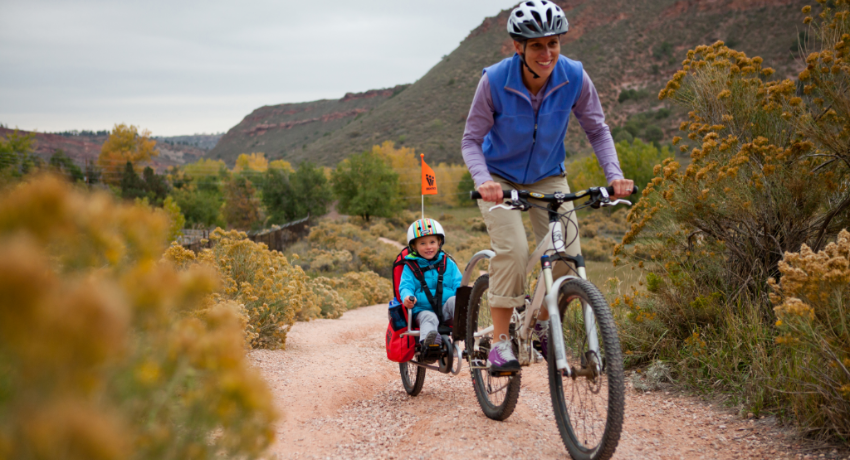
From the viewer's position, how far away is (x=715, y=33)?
59.0 meters

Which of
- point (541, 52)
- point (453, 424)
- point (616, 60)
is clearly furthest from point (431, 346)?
point (616, 60)

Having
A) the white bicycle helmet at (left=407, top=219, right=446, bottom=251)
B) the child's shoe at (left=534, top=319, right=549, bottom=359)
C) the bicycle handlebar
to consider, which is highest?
the bicycle handlebar

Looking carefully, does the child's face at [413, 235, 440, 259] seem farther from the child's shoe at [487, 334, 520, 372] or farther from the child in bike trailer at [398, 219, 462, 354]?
the child's shoe at [487, 334, 520, 372]

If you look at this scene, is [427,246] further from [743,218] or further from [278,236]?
[278,236]

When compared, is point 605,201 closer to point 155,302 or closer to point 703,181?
point 703,181

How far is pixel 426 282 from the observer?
4.56m

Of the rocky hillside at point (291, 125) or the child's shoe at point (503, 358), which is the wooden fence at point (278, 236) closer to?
the child's shoe at point (503, 358)

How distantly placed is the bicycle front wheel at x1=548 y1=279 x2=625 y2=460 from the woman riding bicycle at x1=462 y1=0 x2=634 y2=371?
0.33 metres

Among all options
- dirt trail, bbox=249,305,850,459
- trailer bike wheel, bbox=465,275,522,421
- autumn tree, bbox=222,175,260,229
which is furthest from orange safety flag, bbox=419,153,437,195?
autumn tree, bbox=222,175,260,229

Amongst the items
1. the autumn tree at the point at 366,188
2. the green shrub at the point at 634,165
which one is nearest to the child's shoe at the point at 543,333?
the green shrub at the point at 634,165

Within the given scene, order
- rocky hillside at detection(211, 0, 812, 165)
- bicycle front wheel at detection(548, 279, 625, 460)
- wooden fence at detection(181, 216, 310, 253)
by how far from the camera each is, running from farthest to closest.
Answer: rocky hillside at detection(211, 0, 812, 165) → wooden fence at detection(181, 216, 310, 253) → bicycle front wheel at detection(548, 279, 625, 460)

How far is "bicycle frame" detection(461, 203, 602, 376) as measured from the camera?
2.83 metres

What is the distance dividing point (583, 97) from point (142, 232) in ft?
9.42

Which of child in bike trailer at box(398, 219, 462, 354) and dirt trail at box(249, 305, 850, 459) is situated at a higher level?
child in bike trailer at box(398, 219, 462, 354)
